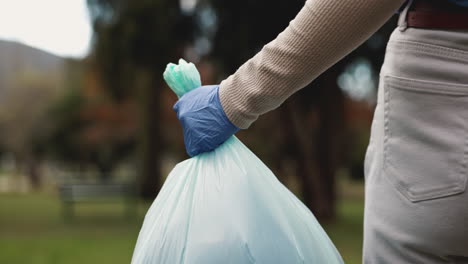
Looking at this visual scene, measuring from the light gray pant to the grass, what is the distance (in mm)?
7384

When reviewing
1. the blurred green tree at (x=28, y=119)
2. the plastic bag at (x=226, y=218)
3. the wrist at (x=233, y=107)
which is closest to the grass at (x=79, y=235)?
the plastic bag at (x=226, y=218)

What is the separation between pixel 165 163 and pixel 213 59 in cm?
3663

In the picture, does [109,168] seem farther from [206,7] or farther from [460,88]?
[460,88]

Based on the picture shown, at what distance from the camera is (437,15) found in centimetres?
152

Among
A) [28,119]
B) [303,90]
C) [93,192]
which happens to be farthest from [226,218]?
[28,119]

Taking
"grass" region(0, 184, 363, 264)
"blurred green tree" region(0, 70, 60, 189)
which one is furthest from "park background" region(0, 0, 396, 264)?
"blurred green tree" region(0, 70, 60, 189)

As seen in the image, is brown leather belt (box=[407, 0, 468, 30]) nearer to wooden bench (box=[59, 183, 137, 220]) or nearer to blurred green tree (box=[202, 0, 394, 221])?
blurred green tree (box=[202, 0, 394, 221])

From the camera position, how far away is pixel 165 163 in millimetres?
49688

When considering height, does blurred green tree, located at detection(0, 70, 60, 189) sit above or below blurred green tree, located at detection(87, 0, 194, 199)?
below

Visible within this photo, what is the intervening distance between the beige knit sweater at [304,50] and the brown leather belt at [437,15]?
84 millimetres

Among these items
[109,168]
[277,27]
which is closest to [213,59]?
[277,27]

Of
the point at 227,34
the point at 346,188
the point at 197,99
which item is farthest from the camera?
the point at 346,188

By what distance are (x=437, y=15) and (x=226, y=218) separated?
695 mm

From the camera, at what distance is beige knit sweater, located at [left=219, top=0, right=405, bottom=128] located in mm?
1490
